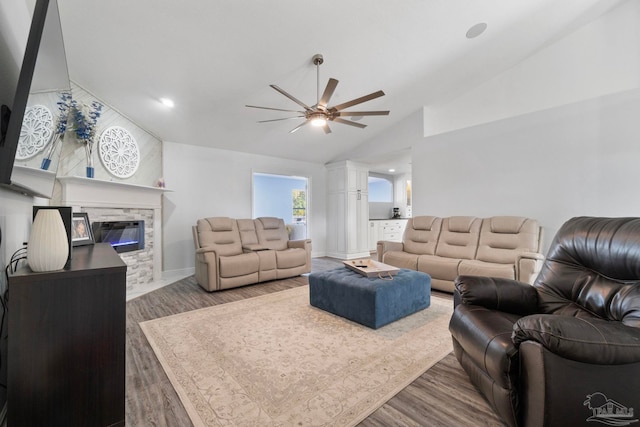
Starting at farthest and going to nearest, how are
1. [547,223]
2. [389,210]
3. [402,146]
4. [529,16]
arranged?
[389,210]
[402,146]
[547,223]
[529,16]

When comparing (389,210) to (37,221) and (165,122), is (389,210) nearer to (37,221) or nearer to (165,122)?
(165,122)

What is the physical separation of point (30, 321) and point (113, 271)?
1.02 feet

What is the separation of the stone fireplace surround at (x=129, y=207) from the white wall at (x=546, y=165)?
4773 mm

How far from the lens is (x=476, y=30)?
3.33 m

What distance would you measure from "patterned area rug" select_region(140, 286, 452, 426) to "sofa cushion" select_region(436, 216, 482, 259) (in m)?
1.20

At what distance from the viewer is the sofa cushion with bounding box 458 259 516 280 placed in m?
3.10

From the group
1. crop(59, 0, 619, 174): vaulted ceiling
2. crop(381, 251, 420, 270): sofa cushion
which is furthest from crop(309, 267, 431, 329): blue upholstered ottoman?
crop(59, 0, 619, 174): vaulted ceiling

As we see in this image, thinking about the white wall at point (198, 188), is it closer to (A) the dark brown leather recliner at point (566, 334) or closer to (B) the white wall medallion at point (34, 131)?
(B) the white wall medallion at point (34, 131)

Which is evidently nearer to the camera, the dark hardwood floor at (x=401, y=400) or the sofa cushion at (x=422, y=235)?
the dark hardwood floor at (x=401, y=400)

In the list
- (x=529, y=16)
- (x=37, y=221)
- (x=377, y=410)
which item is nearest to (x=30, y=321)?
(x=37, y=221)

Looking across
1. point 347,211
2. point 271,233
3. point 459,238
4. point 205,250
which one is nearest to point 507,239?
point 459,238

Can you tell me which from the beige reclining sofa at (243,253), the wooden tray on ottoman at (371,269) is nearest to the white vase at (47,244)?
the wooden tray on ottoman at (371,269)

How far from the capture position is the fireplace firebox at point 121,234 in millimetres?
3416

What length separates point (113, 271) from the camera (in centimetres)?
125
